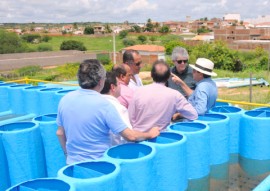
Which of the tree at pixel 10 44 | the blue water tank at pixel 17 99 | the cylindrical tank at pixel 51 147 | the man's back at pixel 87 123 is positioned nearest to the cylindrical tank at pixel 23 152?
the cylindrical tank at pixel 51 147

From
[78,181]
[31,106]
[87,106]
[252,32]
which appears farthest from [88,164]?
[252,32]

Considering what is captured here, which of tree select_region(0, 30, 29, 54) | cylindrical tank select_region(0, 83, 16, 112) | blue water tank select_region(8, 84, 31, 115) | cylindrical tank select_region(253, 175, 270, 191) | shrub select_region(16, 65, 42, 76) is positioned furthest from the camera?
tree select_region(0, 30, 29, 54)

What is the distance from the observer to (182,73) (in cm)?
443

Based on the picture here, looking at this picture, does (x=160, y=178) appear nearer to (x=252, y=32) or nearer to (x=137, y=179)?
(x=137, y=179)

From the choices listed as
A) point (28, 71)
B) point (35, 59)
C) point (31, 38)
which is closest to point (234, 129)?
point (28, 71)

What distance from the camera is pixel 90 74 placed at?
2430mm

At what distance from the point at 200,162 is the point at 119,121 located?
1.14 meters

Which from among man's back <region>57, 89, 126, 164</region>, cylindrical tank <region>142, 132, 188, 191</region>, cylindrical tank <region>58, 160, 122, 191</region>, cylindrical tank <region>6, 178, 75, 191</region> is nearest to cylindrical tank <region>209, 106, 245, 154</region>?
cylindrical tank <region>142, 132, 188, 191</region>

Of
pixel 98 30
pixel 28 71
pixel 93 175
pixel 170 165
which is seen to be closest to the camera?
pixel 93 175

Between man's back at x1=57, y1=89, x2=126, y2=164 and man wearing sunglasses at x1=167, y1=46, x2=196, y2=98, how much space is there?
1.95 m

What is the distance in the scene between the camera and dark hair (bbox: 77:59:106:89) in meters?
2.42

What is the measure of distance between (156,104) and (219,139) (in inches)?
35.2

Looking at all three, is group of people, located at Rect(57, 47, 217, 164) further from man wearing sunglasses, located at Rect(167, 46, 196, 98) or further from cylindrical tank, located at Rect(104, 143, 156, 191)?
man wearing sunglasses, located at Rect(167, 46, 196, 98)

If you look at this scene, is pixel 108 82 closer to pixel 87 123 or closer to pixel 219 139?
pixel 87 123
